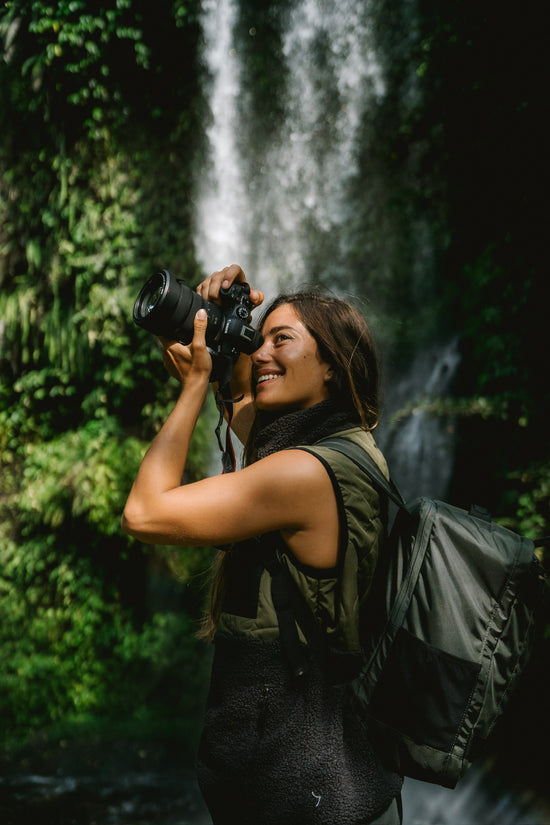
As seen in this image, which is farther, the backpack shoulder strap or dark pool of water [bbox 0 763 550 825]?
dark pool of water [bbox 0 763 550 825]

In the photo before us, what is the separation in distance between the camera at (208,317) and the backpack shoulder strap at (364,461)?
359mm

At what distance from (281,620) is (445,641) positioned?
344 millimetres

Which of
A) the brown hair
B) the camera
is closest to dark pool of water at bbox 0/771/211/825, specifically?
the brown hair

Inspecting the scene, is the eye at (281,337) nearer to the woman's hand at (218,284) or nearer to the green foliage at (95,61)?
the woman's hand at (218,284)

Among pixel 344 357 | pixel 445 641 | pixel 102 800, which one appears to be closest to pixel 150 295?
pixel 344 357

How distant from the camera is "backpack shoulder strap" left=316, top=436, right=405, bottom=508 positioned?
4.41 feet

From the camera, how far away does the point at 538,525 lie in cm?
386

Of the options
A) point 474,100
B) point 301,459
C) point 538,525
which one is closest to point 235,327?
point 301,459

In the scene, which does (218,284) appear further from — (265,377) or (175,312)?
(265,377)

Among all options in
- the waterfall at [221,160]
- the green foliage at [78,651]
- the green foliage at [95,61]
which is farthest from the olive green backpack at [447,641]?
the green foliage at [95,61]

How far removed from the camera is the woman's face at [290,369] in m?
1.54

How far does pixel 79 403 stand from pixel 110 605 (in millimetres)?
2027

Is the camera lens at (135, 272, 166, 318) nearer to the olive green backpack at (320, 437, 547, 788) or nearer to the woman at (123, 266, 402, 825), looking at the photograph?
the woman at (123, 266, 402, 825)

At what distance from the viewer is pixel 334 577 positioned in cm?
132
